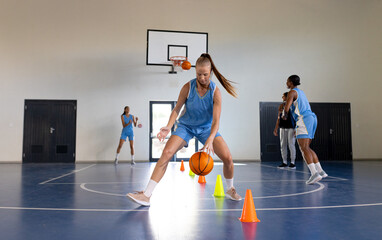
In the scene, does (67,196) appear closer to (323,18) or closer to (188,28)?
(188,28)

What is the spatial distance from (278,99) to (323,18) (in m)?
3.52

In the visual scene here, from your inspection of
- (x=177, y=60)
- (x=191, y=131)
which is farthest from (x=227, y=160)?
(x=177, y=60)

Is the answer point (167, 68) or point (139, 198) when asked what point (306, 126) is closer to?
point (139, 198)

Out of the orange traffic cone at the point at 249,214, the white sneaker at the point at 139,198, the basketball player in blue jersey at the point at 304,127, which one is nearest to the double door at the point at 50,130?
the basketball player in blue jersey at the point at 304,127

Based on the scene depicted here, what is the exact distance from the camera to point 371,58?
1125 cm

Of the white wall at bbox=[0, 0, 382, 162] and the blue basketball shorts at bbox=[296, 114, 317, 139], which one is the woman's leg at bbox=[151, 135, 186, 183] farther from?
the white wall at bbox=[0, 0, 382, 162]

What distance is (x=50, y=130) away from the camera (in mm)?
9891

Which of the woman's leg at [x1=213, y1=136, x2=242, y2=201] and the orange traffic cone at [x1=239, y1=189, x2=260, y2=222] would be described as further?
the woman's leg at [x1=213, y1=136, x2=242, y2=201]

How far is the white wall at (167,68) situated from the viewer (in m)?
9.84

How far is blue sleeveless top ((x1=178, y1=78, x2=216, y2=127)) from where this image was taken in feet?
9.84

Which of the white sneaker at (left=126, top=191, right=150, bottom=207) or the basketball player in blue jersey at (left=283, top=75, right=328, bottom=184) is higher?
the basketball player in blue jersey at (left=283, top=75, right=328, bottom=184)

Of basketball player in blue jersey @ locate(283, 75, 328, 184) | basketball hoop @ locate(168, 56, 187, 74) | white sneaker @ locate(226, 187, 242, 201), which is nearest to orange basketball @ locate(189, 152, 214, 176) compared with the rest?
white sneaker @ locate(226, 187, 242, 201)

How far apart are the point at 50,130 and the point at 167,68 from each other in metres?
4.34

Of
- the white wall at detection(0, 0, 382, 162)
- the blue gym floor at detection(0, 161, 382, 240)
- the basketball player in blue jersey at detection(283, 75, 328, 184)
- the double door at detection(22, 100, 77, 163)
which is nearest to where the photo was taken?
the blue gym floor at detection(0, 161, 382, 240)
